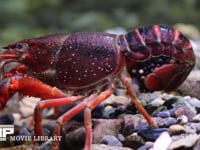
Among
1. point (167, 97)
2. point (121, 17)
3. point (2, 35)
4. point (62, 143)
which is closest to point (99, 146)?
point (62, 143)

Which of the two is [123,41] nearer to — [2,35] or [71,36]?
[71,36]

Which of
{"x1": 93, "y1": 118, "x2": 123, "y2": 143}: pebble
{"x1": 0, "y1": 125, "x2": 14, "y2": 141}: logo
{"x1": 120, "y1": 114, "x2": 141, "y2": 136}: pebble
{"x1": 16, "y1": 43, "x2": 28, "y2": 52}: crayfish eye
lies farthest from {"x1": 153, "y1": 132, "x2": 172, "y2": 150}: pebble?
{"x1": 16, "y1": 43, "x2": 28, "y2": 52}: crayfish eye

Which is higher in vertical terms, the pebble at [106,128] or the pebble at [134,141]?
the pebble at [106,128]

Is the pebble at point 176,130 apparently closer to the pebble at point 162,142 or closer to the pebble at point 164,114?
the pebble at point 162,142

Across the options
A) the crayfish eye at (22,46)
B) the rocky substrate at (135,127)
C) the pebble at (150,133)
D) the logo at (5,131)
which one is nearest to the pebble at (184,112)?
the rocky substrate at (135,127)

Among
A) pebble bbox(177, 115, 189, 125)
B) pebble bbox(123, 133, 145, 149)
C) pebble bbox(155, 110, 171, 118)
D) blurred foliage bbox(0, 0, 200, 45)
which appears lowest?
pebble bbox(123, 133, 145, 149)

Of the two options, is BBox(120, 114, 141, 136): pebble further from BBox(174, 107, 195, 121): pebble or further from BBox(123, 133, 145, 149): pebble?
BBox(174, 107, 195, 121): pebble
